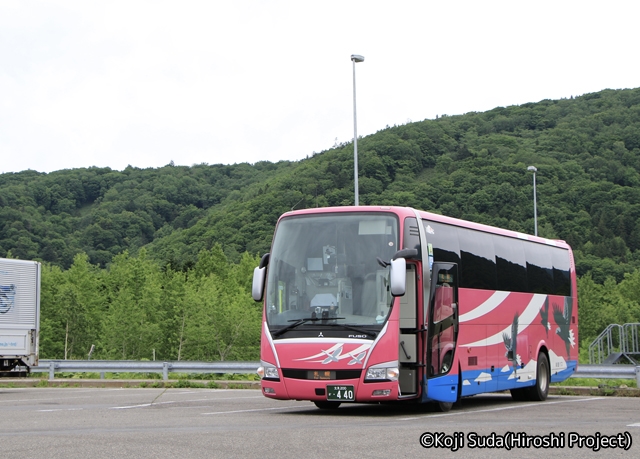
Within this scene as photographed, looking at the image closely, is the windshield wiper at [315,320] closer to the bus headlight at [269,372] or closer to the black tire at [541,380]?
the bus headlight at [269,372]

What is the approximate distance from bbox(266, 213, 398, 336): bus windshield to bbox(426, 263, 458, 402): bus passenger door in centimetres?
103

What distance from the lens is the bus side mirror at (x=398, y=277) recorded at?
1387cm

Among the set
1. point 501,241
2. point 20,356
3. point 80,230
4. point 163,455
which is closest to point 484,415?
point 501,241

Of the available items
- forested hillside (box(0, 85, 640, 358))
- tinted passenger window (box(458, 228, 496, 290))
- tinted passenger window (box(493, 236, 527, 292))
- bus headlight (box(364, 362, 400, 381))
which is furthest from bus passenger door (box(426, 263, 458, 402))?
forested hillside (box(0, 85, 640, 358))

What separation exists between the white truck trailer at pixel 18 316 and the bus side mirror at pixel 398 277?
1413 cm

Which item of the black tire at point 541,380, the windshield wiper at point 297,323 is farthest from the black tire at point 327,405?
the black tire at point 541,380

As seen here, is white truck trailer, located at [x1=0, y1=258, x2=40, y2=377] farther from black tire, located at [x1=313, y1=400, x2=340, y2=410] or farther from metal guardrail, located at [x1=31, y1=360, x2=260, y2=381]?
black tire, located at [x1=313, y1=400, x2=340, y2=410]

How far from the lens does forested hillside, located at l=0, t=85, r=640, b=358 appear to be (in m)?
100

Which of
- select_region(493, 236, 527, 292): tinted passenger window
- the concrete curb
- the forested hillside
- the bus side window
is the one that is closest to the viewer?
the bus side window

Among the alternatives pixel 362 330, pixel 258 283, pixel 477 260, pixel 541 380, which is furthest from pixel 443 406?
pixel 541 380

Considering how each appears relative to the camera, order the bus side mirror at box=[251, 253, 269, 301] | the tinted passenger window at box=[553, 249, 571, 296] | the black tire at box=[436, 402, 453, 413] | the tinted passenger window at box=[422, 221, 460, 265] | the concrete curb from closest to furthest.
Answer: the bus side mirror at box=[251, 253, 269, 301] < the tinted passenger window at box=[422, 221, 460, 265] < the black tire at box=[436, 402, 453, 413] < the tinted passenger window at box=[553, 249, 571, 296] < the concrete curb

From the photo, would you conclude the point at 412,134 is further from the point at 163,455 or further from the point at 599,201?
the point at 163,455

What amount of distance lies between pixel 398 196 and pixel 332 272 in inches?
3322

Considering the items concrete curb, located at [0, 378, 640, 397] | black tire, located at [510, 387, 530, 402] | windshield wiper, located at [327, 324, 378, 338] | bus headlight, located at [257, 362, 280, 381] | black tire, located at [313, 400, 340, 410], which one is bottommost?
concrete curb, located at [0, 378, 640, 397]
